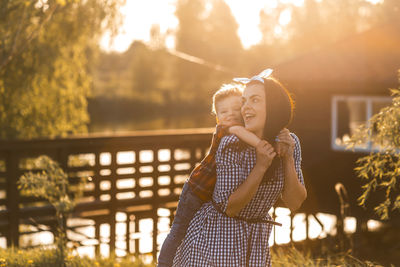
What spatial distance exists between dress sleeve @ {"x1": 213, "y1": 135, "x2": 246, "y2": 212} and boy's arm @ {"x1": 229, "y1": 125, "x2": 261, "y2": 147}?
22 mm

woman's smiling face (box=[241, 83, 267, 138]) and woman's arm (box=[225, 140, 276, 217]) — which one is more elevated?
woman's smiling face (box=[241, 83, 267, 138])

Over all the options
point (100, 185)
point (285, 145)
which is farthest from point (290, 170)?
point (100, 185)

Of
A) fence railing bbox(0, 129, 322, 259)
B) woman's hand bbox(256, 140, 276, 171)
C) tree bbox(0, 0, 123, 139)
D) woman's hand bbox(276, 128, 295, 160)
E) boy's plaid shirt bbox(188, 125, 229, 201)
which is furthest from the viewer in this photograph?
tree bbox(0, 0, 123, 139)

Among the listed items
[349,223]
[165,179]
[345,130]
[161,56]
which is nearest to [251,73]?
[345,130]

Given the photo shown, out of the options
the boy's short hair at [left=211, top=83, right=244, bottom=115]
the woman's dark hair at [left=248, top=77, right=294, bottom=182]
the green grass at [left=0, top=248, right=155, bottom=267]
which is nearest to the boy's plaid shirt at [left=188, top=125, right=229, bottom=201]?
the boy's short hair at [left=211, top=83, right=244, bottom=115]

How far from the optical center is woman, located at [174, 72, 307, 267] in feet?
8.54

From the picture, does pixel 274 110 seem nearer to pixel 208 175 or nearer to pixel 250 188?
pixel 250 188

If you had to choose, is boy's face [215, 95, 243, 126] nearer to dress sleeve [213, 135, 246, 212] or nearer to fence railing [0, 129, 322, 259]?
dress sleeve [213, 135, 246, 212]

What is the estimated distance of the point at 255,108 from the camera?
8.61 ft

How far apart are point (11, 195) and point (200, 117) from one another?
137 feet

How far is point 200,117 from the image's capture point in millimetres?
50219

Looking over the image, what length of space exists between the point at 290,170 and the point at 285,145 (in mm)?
122

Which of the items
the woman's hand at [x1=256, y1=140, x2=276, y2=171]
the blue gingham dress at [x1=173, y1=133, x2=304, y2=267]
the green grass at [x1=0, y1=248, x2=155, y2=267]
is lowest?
the green grass at [x1=0, y1=248, x2=155, y2=267]

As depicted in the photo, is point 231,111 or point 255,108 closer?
point 255,108
